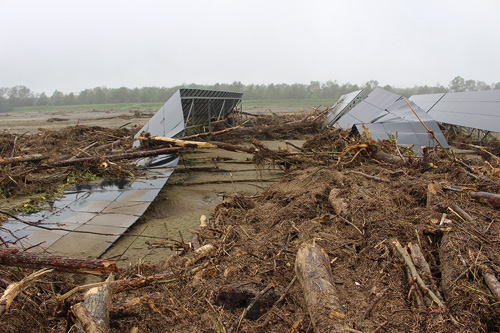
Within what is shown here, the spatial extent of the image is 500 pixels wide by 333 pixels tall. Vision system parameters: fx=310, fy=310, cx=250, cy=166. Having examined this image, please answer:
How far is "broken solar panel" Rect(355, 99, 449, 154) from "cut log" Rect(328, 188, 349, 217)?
6.19 m

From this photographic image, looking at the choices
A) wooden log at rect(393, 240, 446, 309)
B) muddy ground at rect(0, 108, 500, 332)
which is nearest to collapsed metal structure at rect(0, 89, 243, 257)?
muddy ground at rect(0, 108, 500, 332)

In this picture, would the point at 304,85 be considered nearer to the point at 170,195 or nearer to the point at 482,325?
the point at 170,195

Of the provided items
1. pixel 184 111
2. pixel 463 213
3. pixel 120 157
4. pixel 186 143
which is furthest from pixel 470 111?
pixel 120 157

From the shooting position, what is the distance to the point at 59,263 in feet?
11.0

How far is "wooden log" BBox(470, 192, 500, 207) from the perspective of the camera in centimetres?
421

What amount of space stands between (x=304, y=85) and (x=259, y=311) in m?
69.6

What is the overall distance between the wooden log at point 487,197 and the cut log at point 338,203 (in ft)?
5.83

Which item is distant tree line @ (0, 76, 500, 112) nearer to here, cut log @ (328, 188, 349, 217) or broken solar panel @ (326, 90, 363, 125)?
broken solar panel @ (326, 90, 363, 125)

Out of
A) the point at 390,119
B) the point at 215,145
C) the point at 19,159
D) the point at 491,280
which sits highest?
the point at 390,119

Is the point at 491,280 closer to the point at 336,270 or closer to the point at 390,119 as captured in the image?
the point at 336,270

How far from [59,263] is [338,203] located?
3.85 m

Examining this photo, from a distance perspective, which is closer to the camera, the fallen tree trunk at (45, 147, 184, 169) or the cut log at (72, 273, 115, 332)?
the cut log at (72, 273, 115, 332)

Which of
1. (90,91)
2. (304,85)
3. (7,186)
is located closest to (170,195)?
(7,186)

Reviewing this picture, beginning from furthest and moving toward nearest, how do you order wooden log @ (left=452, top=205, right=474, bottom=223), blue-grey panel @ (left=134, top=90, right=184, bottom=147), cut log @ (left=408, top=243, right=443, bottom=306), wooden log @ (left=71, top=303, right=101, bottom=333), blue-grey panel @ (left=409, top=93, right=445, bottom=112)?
blue-grey panel @ (left=409, top=93, right=445, bottom=112), blue-grey panel @ (left=134, top=90, right=184, bottom=147), wooden log @ (left=452, top=205, right=474, bottom=223), cut log @ (left=408, top=243, right=443, bottom=306), wooden log @ (left=71, top=303, right=101, bottom=333)
